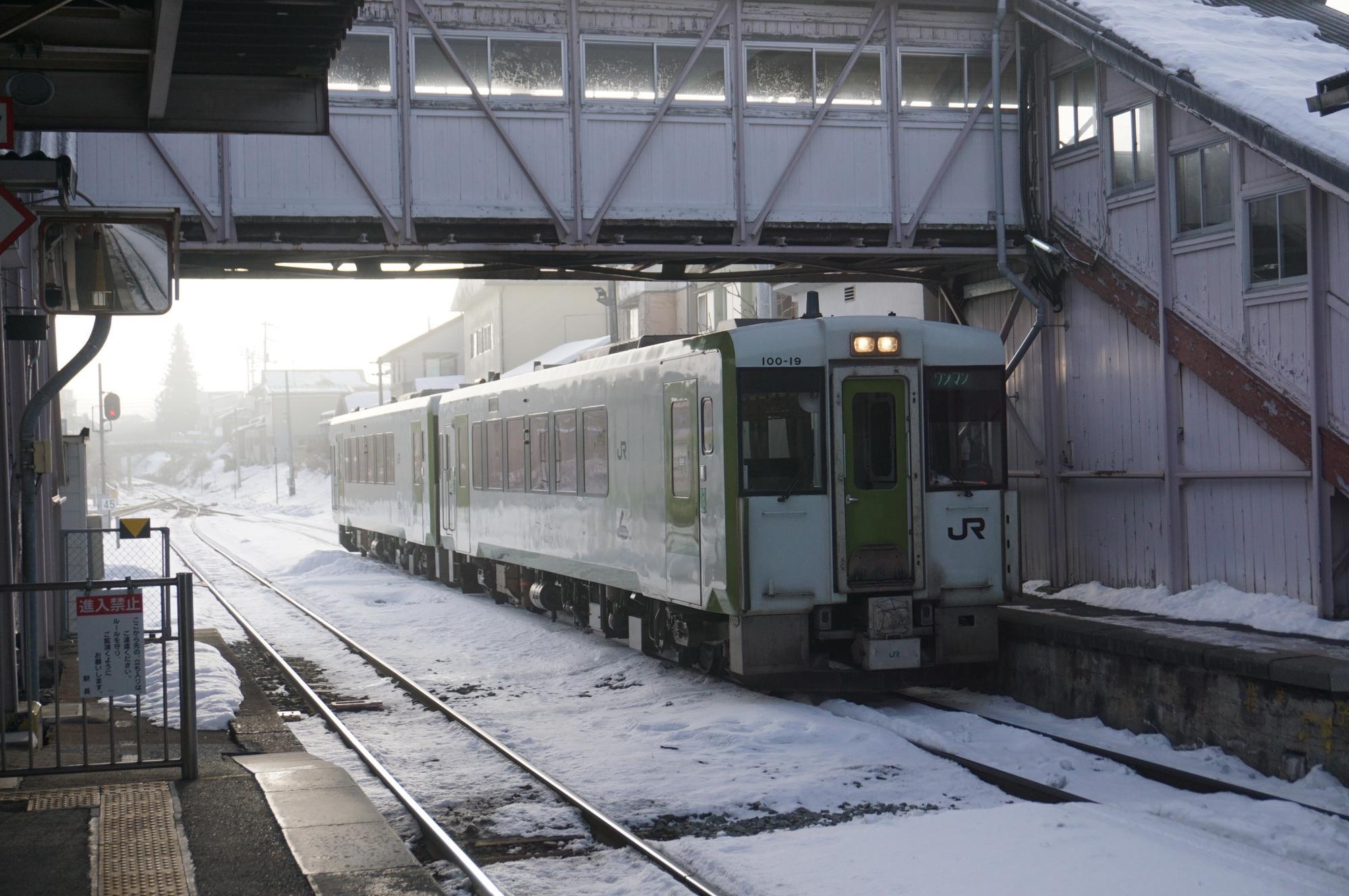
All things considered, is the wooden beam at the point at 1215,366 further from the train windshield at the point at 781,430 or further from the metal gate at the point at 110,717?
the metal gate at the point at 110,717

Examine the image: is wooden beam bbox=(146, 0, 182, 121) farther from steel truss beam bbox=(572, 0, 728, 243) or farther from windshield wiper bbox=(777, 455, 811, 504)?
steel truss beam bbox=(572, 0, 728, 243)

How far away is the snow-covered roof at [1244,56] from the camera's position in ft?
36.4

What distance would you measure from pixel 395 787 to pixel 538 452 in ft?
24.9

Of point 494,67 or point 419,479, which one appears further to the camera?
point 419,479

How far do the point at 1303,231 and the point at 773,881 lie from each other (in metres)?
8.33

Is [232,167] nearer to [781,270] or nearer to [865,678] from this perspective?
[781,270]

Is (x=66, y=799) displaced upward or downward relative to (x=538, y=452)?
downward

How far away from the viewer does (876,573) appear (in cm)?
1073

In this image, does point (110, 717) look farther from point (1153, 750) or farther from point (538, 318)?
point (538, 318)

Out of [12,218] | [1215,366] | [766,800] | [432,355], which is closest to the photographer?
[12,218]

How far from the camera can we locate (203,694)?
428 inches

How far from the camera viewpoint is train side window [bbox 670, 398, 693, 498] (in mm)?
11148

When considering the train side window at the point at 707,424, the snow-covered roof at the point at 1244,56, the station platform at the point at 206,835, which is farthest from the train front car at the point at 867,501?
the station platform at the point at 206,835

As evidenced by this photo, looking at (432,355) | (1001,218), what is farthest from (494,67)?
(432,355)
